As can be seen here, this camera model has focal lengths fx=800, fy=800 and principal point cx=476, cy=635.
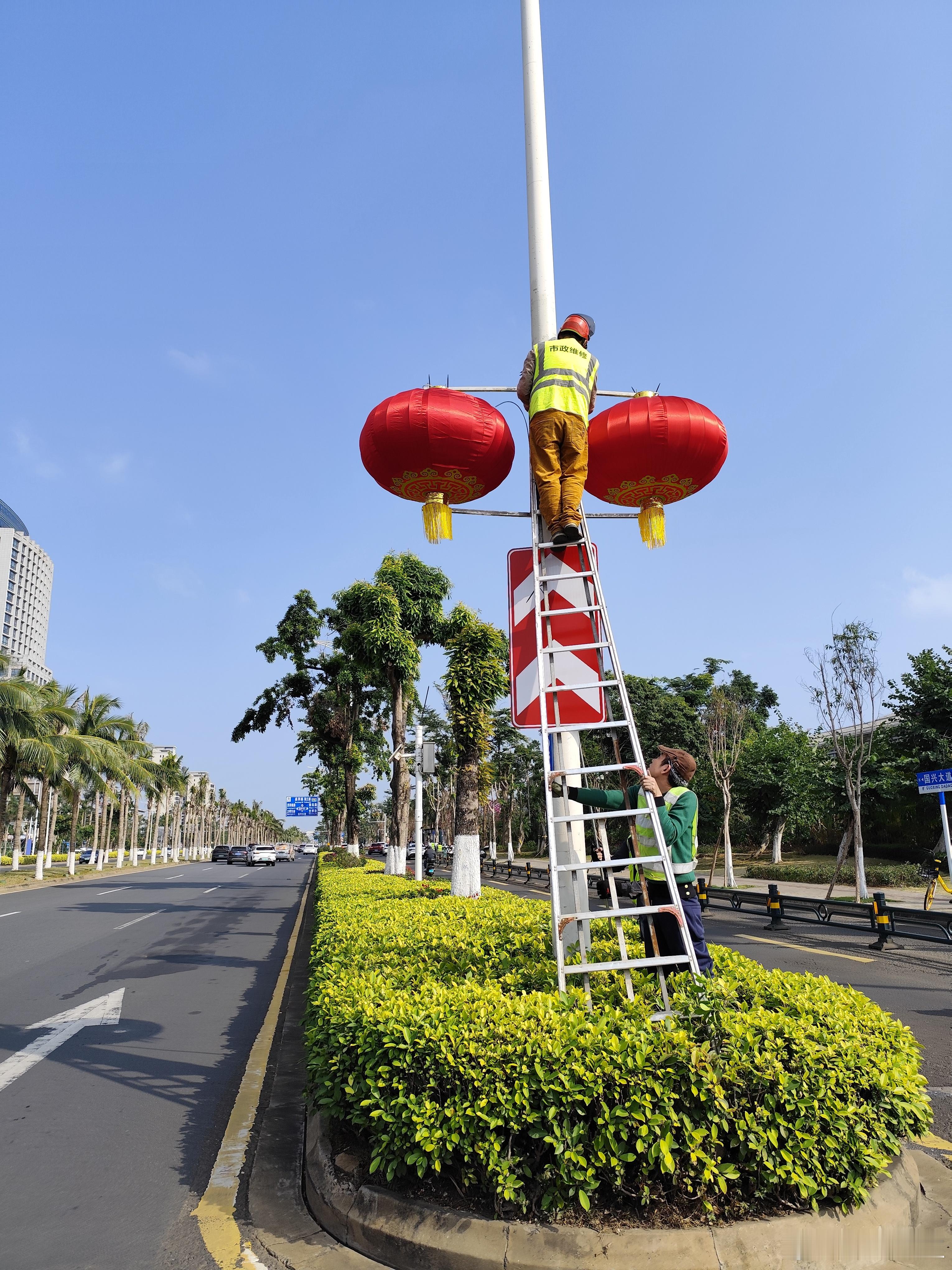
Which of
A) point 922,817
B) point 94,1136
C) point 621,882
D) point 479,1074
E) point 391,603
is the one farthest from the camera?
point 922,817

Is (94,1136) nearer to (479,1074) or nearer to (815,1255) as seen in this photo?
(479,1074)

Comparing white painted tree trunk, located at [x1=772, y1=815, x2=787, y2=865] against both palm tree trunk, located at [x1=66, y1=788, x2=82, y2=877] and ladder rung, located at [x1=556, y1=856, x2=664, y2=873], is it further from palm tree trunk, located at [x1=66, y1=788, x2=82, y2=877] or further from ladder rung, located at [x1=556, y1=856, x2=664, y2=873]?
ladder rung, located at [x1=556, y1=856, x2=664, y2=873]

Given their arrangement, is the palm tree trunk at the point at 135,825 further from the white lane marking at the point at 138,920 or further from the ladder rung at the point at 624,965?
the ladder rung at the point at 624,965

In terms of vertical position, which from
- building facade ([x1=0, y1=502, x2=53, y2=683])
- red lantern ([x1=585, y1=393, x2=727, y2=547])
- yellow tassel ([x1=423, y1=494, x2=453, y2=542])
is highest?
building facade ([x1=0, y1=502, x2=53, y2=683])

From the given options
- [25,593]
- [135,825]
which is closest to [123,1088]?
[135,825]

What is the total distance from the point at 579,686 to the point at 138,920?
15651 mm

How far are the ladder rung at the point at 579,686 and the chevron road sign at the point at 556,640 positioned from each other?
2 cm

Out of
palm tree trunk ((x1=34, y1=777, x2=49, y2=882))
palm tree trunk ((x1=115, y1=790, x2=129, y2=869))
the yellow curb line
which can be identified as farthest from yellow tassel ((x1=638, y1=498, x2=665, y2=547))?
palm tree trunk ((x1=115, y1=790, x2=129, y2=869))

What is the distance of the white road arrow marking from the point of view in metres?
6.25

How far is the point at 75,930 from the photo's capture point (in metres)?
14.9

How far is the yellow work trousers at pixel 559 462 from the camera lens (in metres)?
4.62

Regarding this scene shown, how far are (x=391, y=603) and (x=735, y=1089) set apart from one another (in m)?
19.4

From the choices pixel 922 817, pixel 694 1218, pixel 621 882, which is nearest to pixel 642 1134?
pixel 694 1218

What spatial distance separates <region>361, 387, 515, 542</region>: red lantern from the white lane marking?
1310cm
